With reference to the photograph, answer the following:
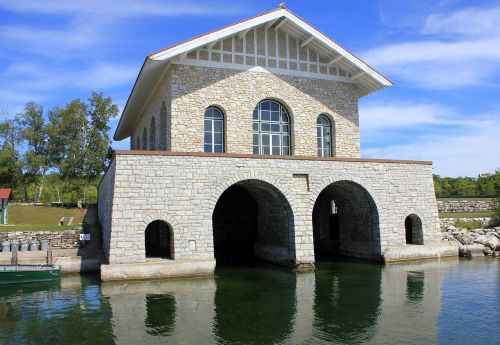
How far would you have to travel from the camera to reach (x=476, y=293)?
39.6 feet

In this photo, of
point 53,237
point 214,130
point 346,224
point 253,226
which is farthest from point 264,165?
point 53,237

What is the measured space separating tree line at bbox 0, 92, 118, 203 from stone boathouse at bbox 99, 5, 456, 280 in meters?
16.0

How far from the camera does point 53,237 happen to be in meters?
19.2

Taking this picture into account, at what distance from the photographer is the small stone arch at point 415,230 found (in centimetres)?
1880

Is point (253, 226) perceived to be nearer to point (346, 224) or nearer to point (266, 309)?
point (346, 224)

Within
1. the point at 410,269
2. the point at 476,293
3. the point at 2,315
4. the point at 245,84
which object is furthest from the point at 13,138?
the point at 476,293

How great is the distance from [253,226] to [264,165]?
9531mm

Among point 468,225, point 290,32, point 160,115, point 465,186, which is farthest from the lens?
point 465,186

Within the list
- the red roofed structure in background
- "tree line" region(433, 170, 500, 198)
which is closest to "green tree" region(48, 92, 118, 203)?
the red roofed structure in background

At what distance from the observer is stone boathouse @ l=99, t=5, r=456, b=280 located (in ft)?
48.2

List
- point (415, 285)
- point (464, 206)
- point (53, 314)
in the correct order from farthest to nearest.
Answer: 1. point (464, 206)
2. point (415, 285)
3. point (53, 314)

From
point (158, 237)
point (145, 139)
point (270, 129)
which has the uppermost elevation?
point (145, 139)

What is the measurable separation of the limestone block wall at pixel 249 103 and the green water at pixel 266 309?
615 cm

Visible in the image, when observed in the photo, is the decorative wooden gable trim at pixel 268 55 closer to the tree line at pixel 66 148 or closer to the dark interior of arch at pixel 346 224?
the dark interior of arch at pixel 346 224
